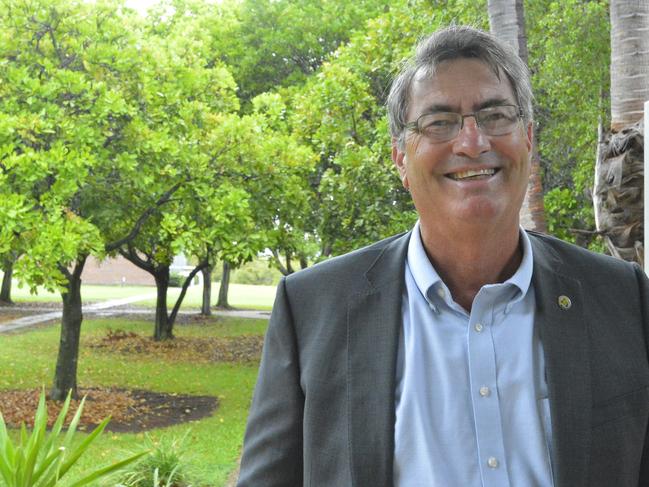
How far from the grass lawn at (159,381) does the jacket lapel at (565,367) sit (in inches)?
268

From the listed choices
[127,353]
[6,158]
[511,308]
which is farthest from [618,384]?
[127,353]

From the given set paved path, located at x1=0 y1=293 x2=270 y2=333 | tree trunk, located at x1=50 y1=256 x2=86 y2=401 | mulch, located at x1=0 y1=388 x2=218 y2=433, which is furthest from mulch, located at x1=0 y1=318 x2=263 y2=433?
paved path, located at x1=0 y1=293 x2=270 y2=333

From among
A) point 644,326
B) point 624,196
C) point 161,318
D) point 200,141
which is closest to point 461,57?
point 644,326

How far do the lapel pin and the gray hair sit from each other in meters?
0.42

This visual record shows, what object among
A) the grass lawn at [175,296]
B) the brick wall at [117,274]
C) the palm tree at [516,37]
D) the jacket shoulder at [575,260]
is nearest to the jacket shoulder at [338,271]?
the jacket shoulder at [575,260]

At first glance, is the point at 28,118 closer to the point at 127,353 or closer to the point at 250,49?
the point at 127,353

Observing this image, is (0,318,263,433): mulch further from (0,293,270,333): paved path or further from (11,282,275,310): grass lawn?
(11,282,275,310): grass lawn

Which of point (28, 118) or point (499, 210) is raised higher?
point (28, 118)

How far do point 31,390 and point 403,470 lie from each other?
14938 mm

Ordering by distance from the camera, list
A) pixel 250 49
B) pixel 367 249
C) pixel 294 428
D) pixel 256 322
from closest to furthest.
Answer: pixel 294 428
pixel 367 249
pixel 250 49
pixel 256 322

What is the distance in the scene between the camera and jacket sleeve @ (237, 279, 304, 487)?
1.96 m

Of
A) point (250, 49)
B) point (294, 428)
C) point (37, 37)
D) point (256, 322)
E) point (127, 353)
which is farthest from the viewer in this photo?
point (256, 322)

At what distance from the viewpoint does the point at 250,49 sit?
80.8 feet

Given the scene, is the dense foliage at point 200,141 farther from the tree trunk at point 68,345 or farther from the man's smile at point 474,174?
the man's smile at point 474,174
